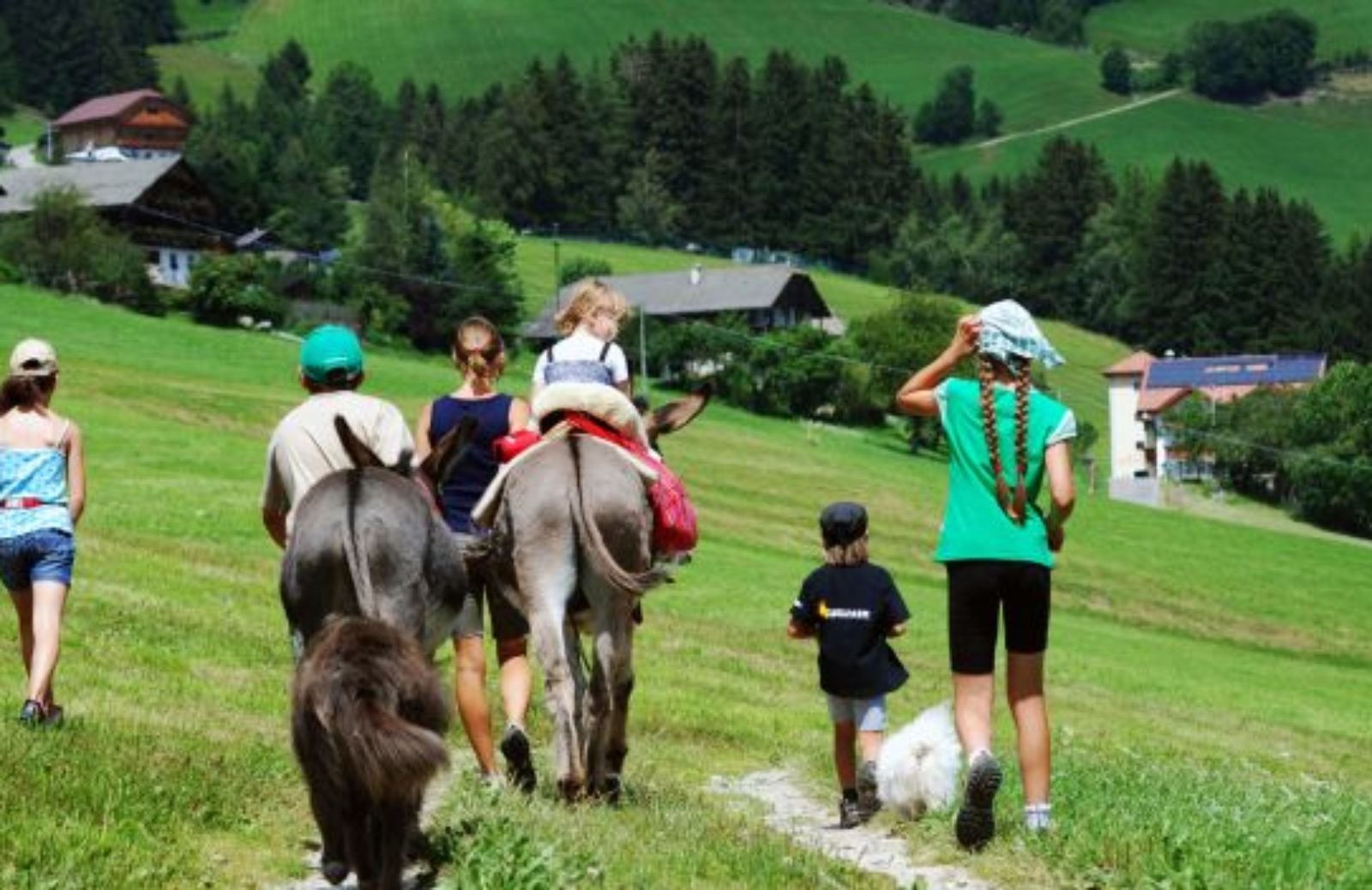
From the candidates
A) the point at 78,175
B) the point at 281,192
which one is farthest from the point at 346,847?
the point at 281,192

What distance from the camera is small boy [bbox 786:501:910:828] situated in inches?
502

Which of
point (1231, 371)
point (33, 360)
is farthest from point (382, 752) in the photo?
point (1231, 371)

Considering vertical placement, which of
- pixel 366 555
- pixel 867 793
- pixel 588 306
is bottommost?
pixel 867 793

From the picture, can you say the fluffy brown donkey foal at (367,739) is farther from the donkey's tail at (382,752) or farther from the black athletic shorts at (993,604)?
the black athletic shorts at (993,604)

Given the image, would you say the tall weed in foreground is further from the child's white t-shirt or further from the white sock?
the child's white t-shirt

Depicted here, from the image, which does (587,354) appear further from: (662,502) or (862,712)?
(862,712)

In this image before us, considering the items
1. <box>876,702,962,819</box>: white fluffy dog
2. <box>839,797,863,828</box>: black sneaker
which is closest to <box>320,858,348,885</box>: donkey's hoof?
<box>876,702,962,819</box>: white fluffy dog

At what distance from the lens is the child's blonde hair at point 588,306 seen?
11664 mm

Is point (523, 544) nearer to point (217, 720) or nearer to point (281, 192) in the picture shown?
point (217, 720)

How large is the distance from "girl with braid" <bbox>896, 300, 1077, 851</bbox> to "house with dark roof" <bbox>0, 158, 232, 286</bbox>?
361ft

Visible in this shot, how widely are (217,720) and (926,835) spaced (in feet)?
16.7

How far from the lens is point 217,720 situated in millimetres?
13383

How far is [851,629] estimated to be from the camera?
12758 mm

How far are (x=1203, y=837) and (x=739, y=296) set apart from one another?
13654 centimetres
